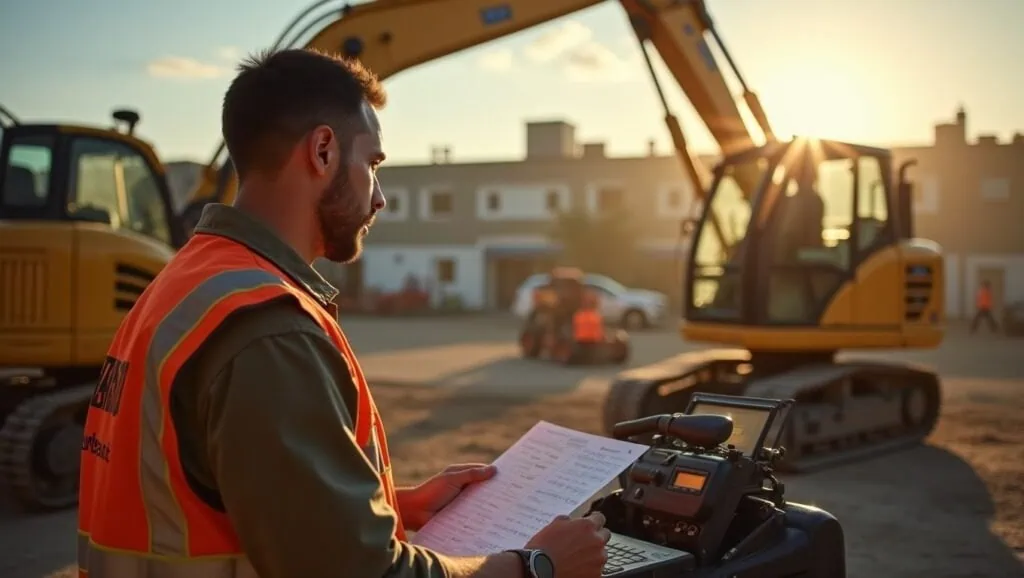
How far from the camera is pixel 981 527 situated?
6699 millimetres

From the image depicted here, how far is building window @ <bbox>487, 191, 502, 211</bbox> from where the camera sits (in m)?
48.5

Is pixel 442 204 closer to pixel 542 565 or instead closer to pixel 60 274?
pixel 60 274

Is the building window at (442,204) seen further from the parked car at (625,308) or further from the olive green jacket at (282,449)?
→ the olive green jacket at (282,449)

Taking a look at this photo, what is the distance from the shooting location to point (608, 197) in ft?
152

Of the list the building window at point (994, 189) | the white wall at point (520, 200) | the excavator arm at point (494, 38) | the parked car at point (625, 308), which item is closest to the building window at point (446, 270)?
the white wall at point (520, 200)

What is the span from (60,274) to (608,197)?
3975 cm

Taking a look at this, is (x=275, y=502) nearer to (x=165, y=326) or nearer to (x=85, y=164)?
(x=165, y=326)

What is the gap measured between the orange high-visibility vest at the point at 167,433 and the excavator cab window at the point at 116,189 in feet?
22.6

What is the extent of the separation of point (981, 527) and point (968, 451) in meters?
3.24

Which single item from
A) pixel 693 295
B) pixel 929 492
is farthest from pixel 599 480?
pixel 693 295

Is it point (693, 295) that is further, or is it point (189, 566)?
point (693, 295)

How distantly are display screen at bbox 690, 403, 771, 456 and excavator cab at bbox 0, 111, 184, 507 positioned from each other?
5697mm

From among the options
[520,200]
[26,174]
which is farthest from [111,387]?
[520,200]

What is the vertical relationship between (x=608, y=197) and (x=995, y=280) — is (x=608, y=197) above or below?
above
